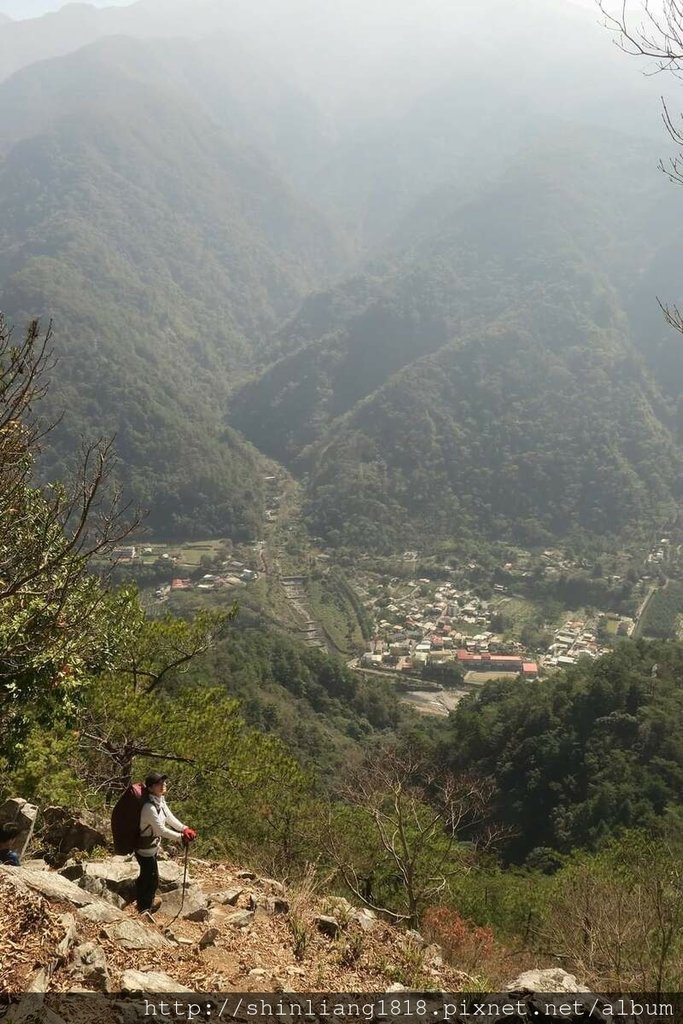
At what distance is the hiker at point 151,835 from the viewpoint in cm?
626

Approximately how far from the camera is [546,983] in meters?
5.77

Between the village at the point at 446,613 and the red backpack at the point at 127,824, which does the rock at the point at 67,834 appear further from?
the village at the point at 446,613

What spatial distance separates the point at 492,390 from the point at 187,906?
13257 cm

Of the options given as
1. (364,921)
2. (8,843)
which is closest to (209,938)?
(364,921)

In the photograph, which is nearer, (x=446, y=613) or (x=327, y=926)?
(x=327, y=926)

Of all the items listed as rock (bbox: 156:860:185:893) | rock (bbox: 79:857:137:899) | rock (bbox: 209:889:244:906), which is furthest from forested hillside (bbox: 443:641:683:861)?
rock (bbox: 79:857:137:899)

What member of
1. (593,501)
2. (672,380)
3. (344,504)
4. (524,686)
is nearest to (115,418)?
(344,504)

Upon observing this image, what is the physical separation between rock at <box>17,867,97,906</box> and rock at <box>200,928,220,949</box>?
106 cm

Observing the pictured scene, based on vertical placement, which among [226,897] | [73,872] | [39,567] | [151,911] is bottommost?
[226,897]

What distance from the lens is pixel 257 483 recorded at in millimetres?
120250

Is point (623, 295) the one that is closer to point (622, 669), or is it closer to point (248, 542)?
point (248, 542)

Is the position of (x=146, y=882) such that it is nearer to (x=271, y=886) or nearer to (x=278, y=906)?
(x=278, y=906)

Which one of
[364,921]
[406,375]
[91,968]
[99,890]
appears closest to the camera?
[91,968]

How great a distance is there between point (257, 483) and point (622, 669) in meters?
90.9
